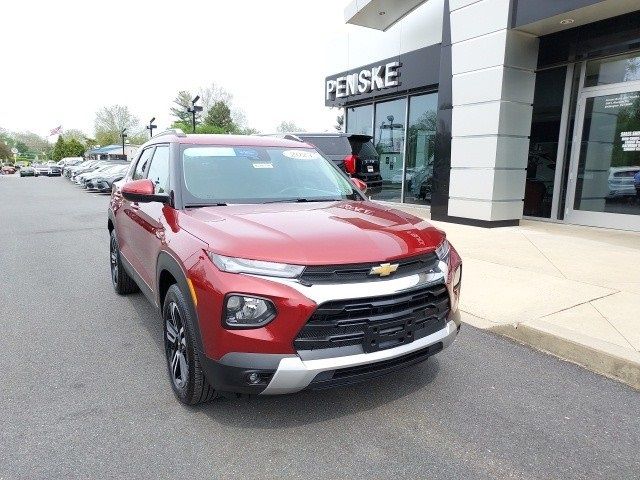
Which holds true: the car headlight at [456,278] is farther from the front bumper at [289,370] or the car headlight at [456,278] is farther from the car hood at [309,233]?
the front bumper at [289,370]

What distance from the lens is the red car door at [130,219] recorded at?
4.25 metres

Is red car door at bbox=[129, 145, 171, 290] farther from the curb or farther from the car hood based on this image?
the curb

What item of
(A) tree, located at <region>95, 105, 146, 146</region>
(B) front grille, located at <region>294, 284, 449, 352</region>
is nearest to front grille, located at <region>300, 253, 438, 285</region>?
(B) front grille, located at <region>294, 284, 449, 352</region>

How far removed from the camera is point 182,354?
2973 millimetres

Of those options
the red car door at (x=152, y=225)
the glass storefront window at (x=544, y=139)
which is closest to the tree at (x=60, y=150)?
the glass storefront window at (x=544, y=139)

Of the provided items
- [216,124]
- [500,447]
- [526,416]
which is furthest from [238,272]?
[216,124]

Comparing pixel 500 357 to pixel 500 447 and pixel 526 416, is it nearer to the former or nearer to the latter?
pixel 526 416

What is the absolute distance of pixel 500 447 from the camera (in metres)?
2.62

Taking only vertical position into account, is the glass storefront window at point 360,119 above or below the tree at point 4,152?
above

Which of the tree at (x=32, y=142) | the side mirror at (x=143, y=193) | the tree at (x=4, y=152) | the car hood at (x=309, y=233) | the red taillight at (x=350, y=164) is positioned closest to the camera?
the car hood at (x=309, y=233)

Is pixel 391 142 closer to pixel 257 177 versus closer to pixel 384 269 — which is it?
pixel 257 177

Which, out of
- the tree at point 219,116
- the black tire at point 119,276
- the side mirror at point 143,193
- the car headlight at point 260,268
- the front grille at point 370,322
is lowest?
the black tire at point 119,276

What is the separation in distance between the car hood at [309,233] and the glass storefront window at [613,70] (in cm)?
851

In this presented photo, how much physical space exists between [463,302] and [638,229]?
21.3 ft
